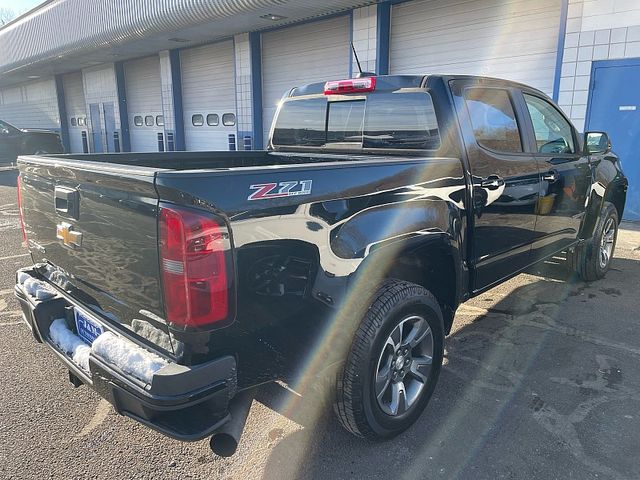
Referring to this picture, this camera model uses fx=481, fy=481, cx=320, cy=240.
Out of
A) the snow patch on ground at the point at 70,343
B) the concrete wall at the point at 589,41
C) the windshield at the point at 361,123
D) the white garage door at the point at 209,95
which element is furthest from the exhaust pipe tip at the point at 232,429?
the white garage door at the point at 209,95

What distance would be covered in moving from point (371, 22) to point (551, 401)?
9740 millimetres

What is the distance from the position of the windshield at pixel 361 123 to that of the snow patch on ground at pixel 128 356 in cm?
204

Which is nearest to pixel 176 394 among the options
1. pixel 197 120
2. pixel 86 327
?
pixel 86 327

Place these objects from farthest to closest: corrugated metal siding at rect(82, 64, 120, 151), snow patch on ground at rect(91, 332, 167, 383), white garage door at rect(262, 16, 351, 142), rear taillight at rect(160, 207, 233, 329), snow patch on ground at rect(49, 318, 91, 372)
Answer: corrugated metal siding at rect(82, 64, 120, 151)
white garage door at rect(262, 16, 351, 142)
snow patch on ground at rect(49, 318, 91, 372)
snow patch on ground at rect(91, 332, 167, 383)
rear taillight at rect(160, 207, 233, 329)

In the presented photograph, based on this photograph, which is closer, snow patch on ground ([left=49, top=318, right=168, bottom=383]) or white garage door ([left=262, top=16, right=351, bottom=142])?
snow patch on ground ([left=49, top=318, right=168, bottom=383])

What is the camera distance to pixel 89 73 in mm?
22188

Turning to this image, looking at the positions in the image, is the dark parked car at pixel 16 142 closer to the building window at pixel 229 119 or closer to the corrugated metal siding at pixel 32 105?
→ the building window at pixel 229 119

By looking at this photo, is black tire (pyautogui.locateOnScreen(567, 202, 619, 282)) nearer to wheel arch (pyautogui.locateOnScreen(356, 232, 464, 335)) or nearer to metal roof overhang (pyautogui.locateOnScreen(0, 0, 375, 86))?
wheel arch (pyautogui.locateOnScreen(356, 232, 464, 335))

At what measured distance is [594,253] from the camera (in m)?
5.01

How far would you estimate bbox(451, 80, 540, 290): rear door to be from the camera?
3.08m

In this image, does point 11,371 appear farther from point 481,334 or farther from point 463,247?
point 481,334

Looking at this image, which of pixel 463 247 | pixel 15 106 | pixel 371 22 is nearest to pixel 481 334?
pixel 463 247

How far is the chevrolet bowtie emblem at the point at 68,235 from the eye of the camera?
2340 mm

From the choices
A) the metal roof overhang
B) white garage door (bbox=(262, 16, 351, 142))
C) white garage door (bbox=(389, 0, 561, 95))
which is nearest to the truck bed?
white garage door (bbox=(389, 0, 561, 95))
